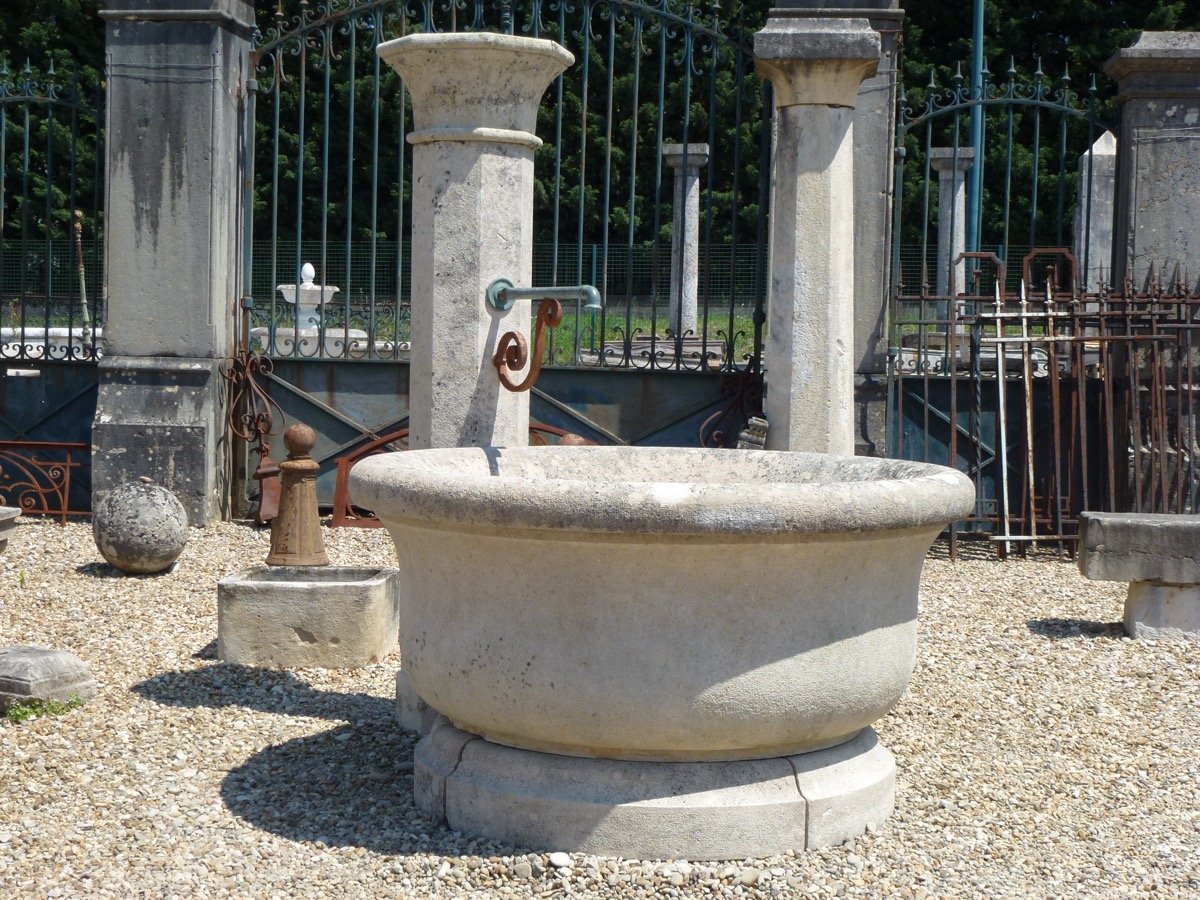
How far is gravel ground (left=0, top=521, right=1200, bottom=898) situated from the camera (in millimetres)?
3236

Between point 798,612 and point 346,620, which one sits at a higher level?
point 798,612

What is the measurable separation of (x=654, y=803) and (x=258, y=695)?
6.71 ft

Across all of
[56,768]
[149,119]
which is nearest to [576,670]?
[56,768]

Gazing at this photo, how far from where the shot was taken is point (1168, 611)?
5.95 m

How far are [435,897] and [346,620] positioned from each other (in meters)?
2.18

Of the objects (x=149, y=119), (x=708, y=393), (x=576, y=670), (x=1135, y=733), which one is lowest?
(x=1135, y=733)

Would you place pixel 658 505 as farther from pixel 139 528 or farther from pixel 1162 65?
pixel 1162 65

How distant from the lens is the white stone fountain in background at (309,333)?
8383 millimetres

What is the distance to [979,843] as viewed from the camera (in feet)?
11.6

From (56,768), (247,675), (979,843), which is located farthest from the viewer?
(247,675)

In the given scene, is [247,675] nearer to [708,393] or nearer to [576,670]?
[576,670]

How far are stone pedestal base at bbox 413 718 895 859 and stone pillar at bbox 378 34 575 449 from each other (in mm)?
1134

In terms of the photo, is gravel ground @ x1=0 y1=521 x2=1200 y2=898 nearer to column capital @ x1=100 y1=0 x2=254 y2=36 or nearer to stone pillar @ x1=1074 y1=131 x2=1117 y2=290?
column capital @ x1=100 y1=0 x2=254 y2=36

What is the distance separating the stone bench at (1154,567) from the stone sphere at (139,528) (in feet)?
13.7
